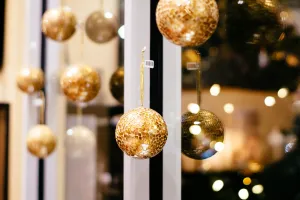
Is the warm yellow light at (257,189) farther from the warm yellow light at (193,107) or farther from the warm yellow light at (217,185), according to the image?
the warm yellow light at (193,107)

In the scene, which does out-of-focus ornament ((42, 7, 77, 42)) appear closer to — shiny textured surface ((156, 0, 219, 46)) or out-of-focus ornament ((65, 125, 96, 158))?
out-of-focus ornament ((65, 125, 96, 158))

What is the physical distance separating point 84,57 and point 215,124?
42.2 inches

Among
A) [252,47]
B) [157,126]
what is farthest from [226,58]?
[157,126]

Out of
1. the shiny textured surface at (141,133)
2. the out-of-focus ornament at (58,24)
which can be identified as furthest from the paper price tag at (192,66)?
the out-of-focus ornament at (58,24)

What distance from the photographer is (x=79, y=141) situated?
1.74m

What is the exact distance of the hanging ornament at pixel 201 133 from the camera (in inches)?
37.4

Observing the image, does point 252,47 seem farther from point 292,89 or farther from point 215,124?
point 215,124

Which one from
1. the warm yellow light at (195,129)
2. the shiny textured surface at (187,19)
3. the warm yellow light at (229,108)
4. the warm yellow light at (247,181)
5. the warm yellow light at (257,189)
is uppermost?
the shiny textured surface at (187,19)

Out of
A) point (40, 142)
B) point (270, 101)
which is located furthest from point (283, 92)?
point (40, 142)

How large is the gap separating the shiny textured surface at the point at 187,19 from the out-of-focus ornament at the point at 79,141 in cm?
94

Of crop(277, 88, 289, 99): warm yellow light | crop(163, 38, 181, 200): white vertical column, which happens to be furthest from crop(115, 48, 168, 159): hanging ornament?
crop(277, 88, 289, 99): warm yellow light

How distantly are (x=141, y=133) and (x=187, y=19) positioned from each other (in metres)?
0.23

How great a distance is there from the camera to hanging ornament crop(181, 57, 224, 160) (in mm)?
949

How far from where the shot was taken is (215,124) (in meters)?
0.95
